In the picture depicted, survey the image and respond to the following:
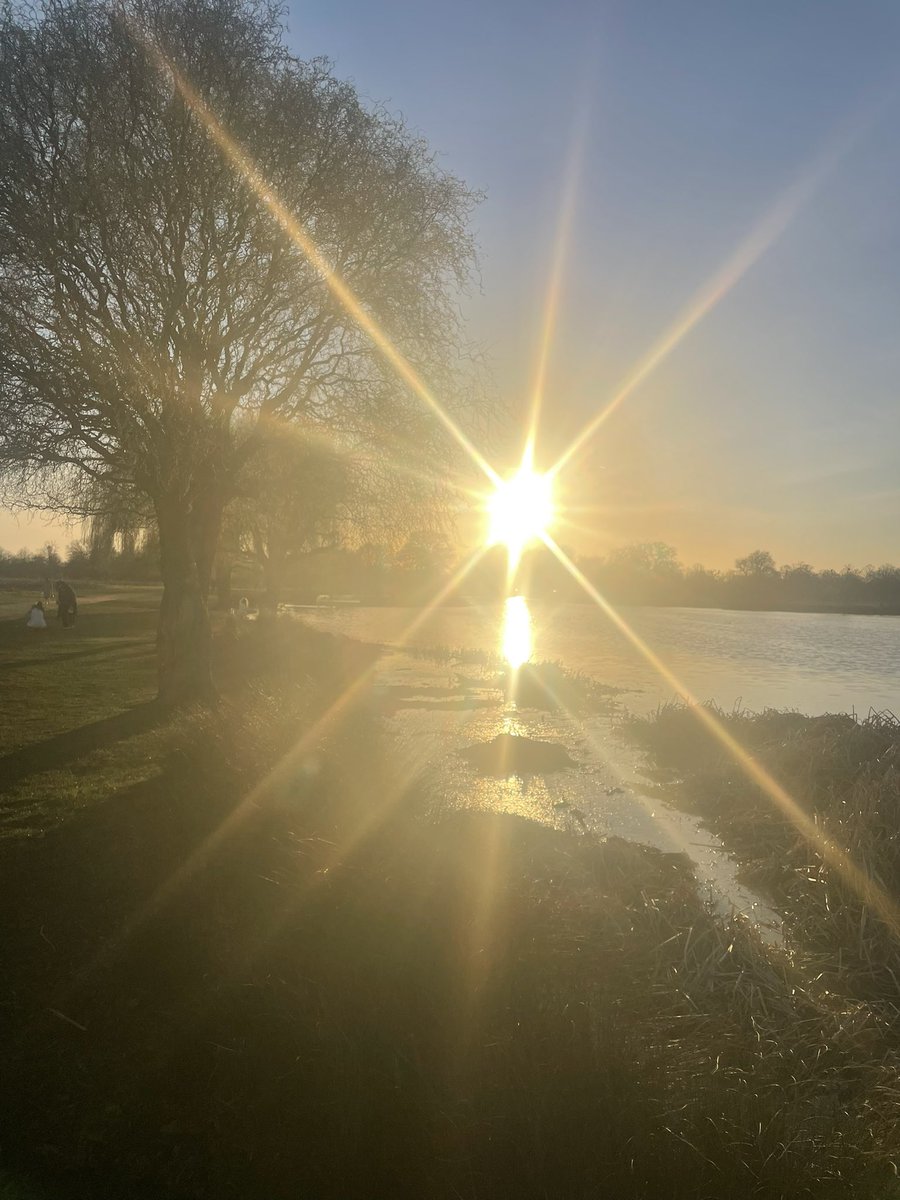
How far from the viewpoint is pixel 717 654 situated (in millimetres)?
34938

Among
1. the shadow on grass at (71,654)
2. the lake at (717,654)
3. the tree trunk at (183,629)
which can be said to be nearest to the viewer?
the tree trunk at (183,629)

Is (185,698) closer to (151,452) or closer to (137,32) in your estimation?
(151,452)

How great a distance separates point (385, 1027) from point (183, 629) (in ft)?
31.4

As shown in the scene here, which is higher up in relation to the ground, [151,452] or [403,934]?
[151,452]

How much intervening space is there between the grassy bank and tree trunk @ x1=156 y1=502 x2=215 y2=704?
18.9ft

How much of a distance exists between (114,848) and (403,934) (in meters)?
2.44

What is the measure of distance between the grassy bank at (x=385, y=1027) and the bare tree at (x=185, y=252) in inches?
214

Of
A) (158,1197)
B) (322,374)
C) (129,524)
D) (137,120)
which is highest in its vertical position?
(137,120)

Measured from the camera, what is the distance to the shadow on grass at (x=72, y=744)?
333 inches

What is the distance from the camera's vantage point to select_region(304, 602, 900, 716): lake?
73.7 feet

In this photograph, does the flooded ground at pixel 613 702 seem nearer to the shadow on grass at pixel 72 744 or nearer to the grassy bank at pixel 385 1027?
the grassy bank at pixel 385 1027

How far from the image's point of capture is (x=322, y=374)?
12.7 meters

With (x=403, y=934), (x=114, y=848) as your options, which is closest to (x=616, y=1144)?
(x=403, y=934)

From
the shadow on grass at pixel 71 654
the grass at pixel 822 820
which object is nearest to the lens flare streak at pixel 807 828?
the grass at pixel 822 820
